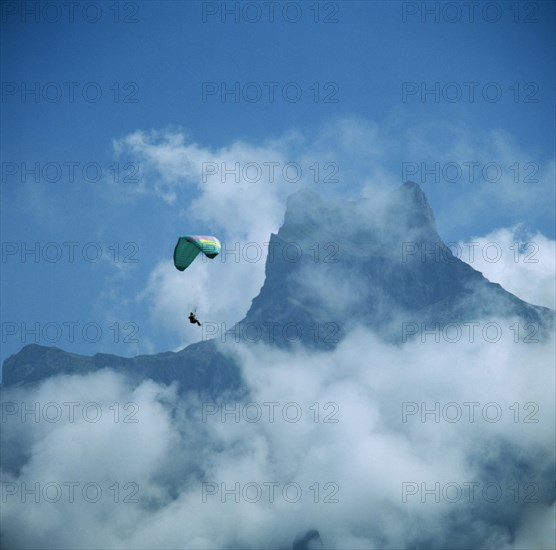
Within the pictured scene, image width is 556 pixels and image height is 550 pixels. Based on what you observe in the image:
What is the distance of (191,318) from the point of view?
338ft

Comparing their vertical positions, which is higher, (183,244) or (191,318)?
(183,244)

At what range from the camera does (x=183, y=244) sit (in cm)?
10850

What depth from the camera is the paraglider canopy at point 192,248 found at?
107 m

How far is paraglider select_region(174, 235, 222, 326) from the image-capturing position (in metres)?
107

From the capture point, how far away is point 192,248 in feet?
358

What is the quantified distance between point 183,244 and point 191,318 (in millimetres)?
11871

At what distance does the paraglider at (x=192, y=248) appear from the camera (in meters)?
107

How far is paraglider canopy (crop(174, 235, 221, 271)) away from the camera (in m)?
107

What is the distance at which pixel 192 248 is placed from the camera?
10925 centimetres
